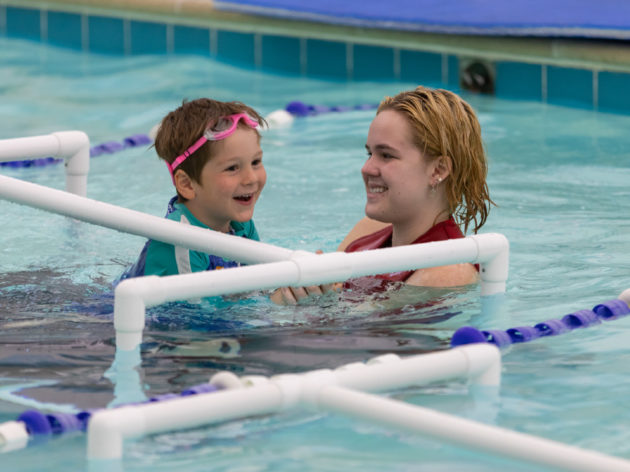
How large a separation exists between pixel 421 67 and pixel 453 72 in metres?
0.27

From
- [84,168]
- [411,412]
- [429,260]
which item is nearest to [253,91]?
[84,168]

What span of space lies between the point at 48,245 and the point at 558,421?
268 cm

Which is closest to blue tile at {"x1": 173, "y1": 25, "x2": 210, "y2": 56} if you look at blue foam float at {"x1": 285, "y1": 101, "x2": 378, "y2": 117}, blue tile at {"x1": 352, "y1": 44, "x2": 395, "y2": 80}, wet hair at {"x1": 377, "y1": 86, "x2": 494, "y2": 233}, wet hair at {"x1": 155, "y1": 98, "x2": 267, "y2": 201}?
blue tile at {"x1": 352, "y1": 44, "x2": 395, "y2": 80}

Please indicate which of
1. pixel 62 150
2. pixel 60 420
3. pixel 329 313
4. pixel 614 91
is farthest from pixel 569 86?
pixel 60 420

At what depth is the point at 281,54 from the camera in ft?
29.1

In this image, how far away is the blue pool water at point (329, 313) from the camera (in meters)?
2.42

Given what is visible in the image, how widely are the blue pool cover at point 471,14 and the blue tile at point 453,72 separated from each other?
24 centimetres

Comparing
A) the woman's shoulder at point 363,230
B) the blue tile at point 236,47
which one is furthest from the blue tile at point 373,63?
the woman's shoulder at point 363,230

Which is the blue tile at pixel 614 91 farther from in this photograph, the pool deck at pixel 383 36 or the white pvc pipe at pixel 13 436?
the white pvc pipe at pixel 13 436

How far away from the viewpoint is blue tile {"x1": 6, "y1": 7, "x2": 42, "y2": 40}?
34.7 feet

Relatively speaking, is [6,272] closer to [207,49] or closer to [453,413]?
[453,413]

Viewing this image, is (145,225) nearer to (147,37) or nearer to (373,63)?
(373,63)

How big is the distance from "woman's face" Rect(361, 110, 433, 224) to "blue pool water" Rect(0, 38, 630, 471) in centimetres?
28

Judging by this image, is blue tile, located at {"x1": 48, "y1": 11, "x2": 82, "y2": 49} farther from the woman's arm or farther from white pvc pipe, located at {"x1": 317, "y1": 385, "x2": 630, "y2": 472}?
white pvc pipe, located at {"x1": 317, "y1": 385, "x2": 630, "y2": 472}
